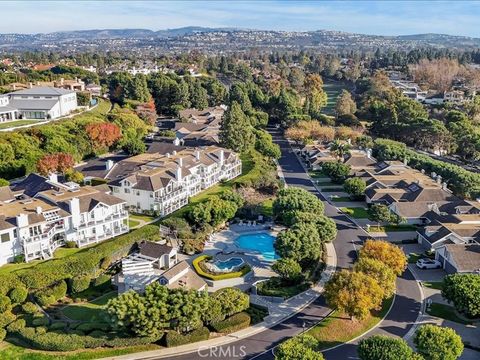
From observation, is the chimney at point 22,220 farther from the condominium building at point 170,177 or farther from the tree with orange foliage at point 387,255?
the tree with orange foliage at point 387,255

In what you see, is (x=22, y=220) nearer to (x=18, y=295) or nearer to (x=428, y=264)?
(x=18, y=295)

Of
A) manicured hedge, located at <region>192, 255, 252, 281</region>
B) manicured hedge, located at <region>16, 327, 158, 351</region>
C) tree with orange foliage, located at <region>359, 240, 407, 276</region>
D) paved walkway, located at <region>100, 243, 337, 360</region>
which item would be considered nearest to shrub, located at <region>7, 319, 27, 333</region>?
manicured hedge, located at <region>16, 327, 158, 351</region>

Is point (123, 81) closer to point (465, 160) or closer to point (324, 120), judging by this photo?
point (324, 120)

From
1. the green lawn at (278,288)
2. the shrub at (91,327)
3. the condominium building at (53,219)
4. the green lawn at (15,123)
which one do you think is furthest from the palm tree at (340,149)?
the shrub at (91,327)

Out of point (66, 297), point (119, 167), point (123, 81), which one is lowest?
point (66, 297)

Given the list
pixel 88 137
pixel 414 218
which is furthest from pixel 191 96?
pixel 414 218

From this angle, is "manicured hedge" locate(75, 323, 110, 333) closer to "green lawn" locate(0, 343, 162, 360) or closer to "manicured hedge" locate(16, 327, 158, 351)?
"manicured hedge" locate(16, 327, 158, 351)

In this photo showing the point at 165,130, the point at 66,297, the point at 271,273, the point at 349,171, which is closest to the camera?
the point at 66,297

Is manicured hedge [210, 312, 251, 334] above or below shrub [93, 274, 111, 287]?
above

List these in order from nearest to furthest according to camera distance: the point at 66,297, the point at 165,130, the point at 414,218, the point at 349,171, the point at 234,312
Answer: the point at 234,312, the point at 66,297, the point at 414,218, the point at 349,171, the point at 165,130
